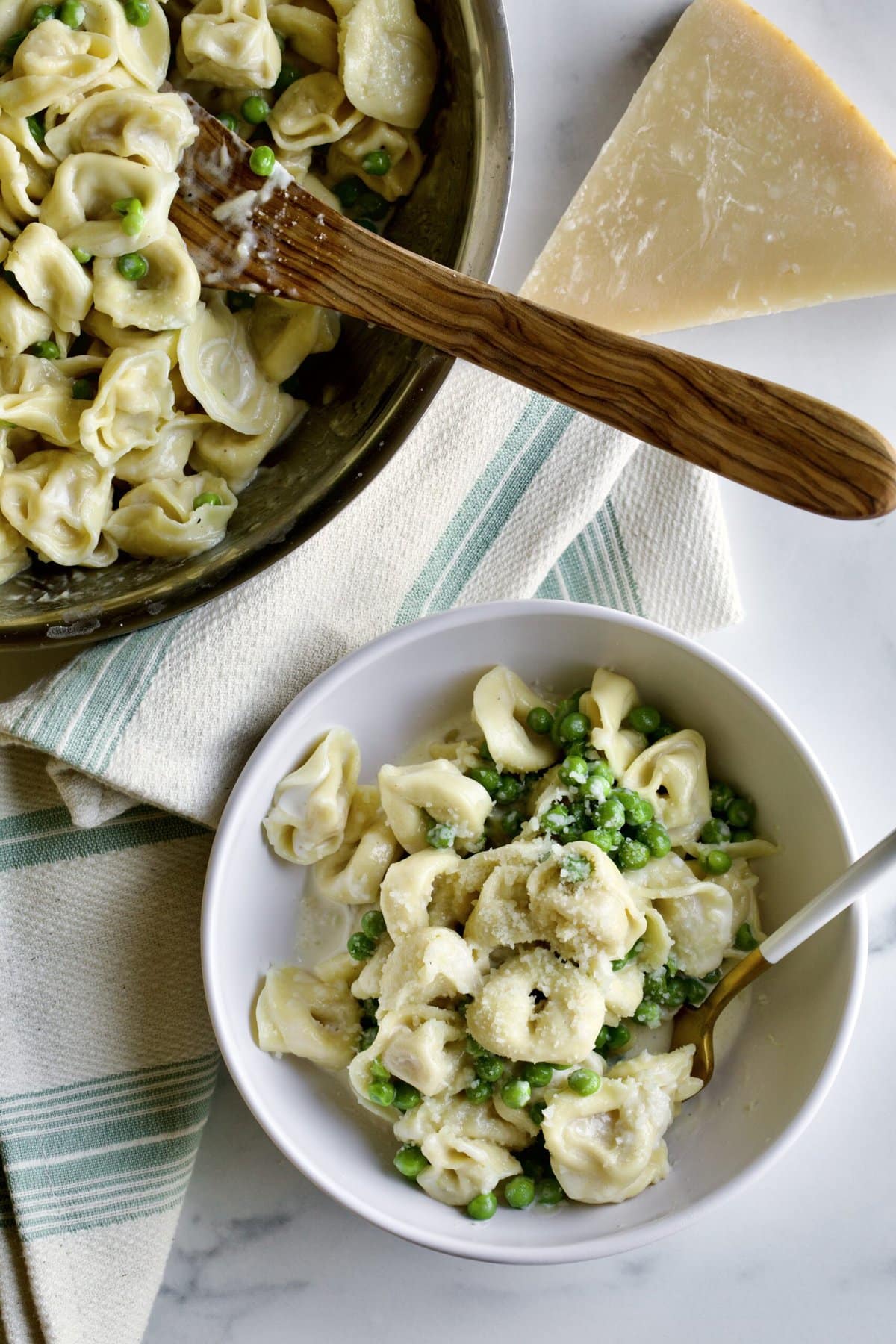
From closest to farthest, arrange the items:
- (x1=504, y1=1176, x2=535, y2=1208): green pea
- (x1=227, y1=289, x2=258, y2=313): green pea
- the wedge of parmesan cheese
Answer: (x1=504, y1=1176, x2=535, y2=1208): green pea → (x1=227, y1=289, x2=258, y2=313): green pea → the wedge of parmesan cheese

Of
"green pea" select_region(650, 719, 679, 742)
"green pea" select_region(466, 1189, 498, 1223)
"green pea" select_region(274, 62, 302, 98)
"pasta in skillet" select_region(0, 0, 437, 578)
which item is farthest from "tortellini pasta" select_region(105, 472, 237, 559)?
"green pea" select_region(466, 1189, 498, 1223)

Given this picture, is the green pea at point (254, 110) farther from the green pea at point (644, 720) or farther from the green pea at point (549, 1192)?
the green pea at point (549, 1192)

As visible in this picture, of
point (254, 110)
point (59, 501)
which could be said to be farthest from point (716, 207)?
point (59, 501)

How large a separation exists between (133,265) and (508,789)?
4.80ft

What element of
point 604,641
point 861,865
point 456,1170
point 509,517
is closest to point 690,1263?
point 456,1170

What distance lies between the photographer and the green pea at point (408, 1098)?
2822 mm

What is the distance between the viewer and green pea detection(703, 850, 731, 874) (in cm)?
288

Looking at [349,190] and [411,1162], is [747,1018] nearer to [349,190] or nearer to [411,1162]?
[411,1162]

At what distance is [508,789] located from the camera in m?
2.98

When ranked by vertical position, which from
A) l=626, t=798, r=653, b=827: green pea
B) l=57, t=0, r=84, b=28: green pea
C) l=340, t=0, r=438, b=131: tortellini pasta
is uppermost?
l=340, t=0, r=438, b=131: tortellini pasta

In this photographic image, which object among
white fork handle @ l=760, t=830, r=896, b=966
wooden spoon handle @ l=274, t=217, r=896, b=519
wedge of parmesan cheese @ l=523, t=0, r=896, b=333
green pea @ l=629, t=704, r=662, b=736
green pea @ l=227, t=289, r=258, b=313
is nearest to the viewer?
wooden spoon handle @ l=274, t=217, r=896, b=519

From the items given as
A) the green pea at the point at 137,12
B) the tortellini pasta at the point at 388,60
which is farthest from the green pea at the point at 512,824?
the green pea at the point at 137,12

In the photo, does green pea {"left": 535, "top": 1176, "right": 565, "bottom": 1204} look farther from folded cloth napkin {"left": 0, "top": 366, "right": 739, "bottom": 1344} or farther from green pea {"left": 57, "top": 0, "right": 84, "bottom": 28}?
green pea {"left": 57, "top": 0, "right": 84, "bottom": 28}

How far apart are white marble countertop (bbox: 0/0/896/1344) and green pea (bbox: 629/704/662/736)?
371mm
